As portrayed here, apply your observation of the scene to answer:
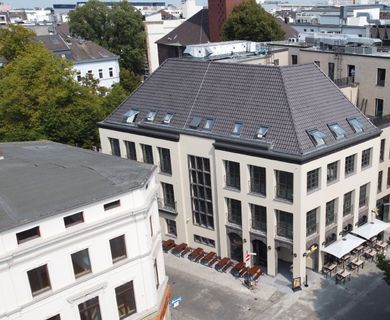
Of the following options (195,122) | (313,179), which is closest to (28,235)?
(195,122)

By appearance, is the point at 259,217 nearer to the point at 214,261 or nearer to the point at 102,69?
the point at 214,261

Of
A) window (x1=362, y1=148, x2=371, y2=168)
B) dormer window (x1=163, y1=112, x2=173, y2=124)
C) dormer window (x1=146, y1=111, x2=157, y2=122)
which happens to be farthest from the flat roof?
window (x1=362, y1=148, x2=371, y2=168)

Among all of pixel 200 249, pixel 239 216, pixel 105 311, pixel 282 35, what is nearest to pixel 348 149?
pixel 239 216

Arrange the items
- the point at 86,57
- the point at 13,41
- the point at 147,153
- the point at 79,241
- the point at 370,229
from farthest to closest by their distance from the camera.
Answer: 1. the point at 86,57
2. the point at 13,41
3. the point at 147,153
4. the point at 370,229
5. the point at 79,241

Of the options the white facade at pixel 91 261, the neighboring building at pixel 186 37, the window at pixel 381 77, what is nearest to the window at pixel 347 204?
the window at pixel 381 77

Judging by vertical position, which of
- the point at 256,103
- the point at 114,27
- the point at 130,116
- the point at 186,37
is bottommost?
the point at 130,116

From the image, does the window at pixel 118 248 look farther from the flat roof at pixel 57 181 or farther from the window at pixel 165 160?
the window at pixel 165 160
